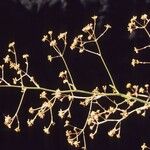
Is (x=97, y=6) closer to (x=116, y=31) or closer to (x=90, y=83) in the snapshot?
(x=116, y=31)

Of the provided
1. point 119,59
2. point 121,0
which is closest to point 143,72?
point 119,59

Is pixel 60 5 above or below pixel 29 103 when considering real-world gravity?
above

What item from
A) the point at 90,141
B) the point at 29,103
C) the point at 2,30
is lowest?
the point at 90,141

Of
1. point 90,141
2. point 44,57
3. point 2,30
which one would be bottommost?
point 90,141

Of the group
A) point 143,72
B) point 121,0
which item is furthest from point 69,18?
point 143,72

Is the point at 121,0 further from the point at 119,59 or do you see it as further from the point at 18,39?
the point at 18,39

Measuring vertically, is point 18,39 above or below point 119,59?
above
